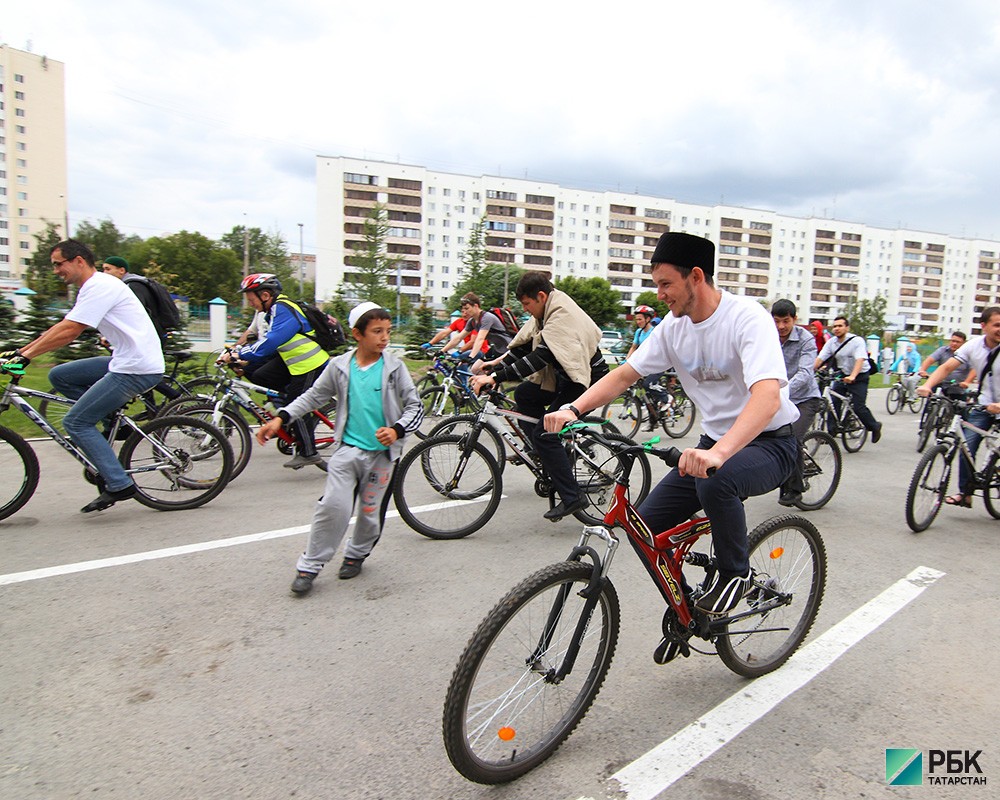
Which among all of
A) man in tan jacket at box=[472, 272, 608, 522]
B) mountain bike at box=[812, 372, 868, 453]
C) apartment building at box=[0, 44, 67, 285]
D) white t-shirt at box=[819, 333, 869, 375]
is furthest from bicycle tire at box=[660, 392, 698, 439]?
apartment building at box=[0, 44, 67, 285]

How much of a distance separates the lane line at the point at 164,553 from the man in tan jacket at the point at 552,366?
0.67 m

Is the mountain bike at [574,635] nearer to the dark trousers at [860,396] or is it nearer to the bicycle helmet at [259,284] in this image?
the bicycle helmet at [259,284]

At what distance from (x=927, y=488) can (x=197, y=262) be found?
87.5 metres

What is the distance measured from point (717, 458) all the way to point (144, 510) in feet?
16.6

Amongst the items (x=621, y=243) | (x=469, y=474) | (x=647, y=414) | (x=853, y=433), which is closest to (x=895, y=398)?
(x=853, y=433)

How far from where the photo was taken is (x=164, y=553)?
462cm

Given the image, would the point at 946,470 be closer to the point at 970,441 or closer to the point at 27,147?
the point at 970,441

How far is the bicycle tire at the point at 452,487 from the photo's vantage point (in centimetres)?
520

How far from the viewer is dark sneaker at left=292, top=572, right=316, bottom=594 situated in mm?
4016

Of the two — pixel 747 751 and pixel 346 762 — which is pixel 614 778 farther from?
pixel 346 762

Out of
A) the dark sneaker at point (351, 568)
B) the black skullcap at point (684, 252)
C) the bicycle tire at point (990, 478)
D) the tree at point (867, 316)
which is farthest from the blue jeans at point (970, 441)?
the tree at point (867, 316)

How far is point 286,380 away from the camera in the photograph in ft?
22.4

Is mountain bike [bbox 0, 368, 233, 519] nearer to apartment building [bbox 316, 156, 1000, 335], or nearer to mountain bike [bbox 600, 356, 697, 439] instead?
mountain bike [bbox 600, 356, 697, 439]

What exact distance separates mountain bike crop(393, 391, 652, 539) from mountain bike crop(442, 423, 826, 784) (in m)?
2.01
